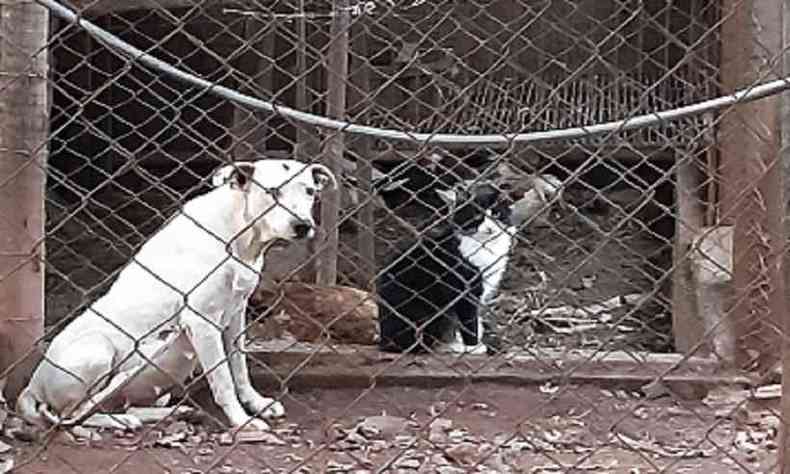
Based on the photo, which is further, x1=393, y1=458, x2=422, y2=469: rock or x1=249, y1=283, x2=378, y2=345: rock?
x1=249, y1=283, x2=378, y2=345: rock

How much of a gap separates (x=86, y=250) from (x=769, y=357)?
3.80 meters

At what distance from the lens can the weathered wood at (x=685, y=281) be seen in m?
4.36

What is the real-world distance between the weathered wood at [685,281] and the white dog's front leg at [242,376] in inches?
51.5

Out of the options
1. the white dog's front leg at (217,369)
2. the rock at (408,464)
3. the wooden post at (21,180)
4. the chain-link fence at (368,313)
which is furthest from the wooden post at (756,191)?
the wooden post at (21,180)

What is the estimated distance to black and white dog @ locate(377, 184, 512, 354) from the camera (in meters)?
4.40

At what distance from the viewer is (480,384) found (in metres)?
3.87

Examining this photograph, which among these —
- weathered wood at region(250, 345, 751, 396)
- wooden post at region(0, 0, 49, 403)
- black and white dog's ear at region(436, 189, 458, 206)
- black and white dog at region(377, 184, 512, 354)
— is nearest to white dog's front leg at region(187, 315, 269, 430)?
weathered wood at region(250, 345, 751, 396)

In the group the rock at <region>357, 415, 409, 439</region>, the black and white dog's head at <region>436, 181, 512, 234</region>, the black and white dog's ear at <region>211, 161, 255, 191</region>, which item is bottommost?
the rock at <region>357, 415, 409, 439</region>

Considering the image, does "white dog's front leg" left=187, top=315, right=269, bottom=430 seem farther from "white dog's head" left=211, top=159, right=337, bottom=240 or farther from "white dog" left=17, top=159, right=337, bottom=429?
"white dog's head" left=211, top=159, right=337, bottom=240

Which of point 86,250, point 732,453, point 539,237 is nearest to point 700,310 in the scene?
point 732,453

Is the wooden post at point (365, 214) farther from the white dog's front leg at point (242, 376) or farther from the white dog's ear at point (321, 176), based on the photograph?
the white dog's front leg at point (242, 376)

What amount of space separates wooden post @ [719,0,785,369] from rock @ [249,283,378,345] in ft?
4.24

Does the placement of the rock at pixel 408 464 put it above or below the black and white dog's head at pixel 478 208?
below

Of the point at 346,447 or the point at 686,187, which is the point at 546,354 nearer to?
the point at 346,447
